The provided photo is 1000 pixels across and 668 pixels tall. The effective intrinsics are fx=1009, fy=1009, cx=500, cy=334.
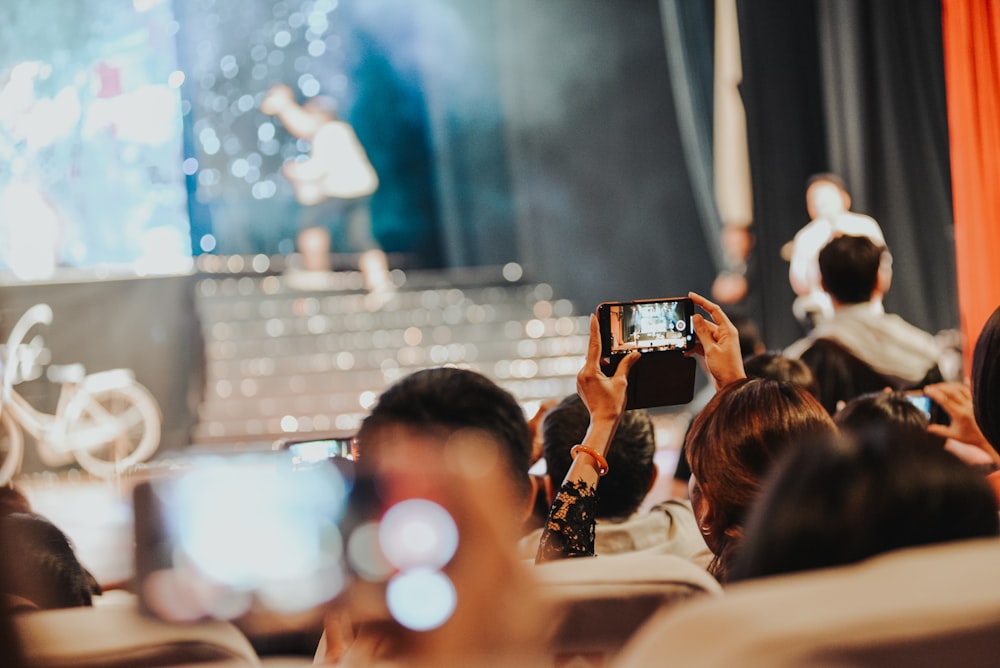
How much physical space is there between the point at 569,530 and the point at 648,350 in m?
0.38

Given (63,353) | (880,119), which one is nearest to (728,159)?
(880,119)

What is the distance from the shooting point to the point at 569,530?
1.36 metres

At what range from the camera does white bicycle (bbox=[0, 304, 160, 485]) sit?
21.2 ft

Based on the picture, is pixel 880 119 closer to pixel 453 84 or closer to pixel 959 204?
pixel 959 204

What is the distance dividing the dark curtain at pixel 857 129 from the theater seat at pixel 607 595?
174 inches

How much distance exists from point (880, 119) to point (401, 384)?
4528mm

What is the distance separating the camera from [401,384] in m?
1.13

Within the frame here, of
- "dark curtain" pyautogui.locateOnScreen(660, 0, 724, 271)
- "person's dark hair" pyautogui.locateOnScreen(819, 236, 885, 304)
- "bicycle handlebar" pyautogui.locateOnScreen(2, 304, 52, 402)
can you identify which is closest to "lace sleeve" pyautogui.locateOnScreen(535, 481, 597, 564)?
"person's dark hair" pyautogui.locateOnScreen(819, 236, 885, 304)

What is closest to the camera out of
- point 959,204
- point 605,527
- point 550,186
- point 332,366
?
point 605,527

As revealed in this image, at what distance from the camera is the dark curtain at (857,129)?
493 centimetres

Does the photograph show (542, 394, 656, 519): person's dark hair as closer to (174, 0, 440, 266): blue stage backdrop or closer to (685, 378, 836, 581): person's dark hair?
(685, 378, 836, 581): person's dark hair

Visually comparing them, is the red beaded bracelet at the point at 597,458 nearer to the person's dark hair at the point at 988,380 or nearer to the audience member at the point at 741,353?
the person's dark hair at the point at 988,380

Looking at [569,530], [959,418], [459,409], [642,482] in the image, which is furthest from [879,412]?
[459,409]

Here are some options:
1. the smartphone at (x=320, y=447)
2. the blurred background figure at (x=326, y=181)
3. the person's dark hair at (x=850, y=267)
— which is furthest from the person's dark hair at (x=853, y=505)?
the blurred background figure at (x=326, y=181)
